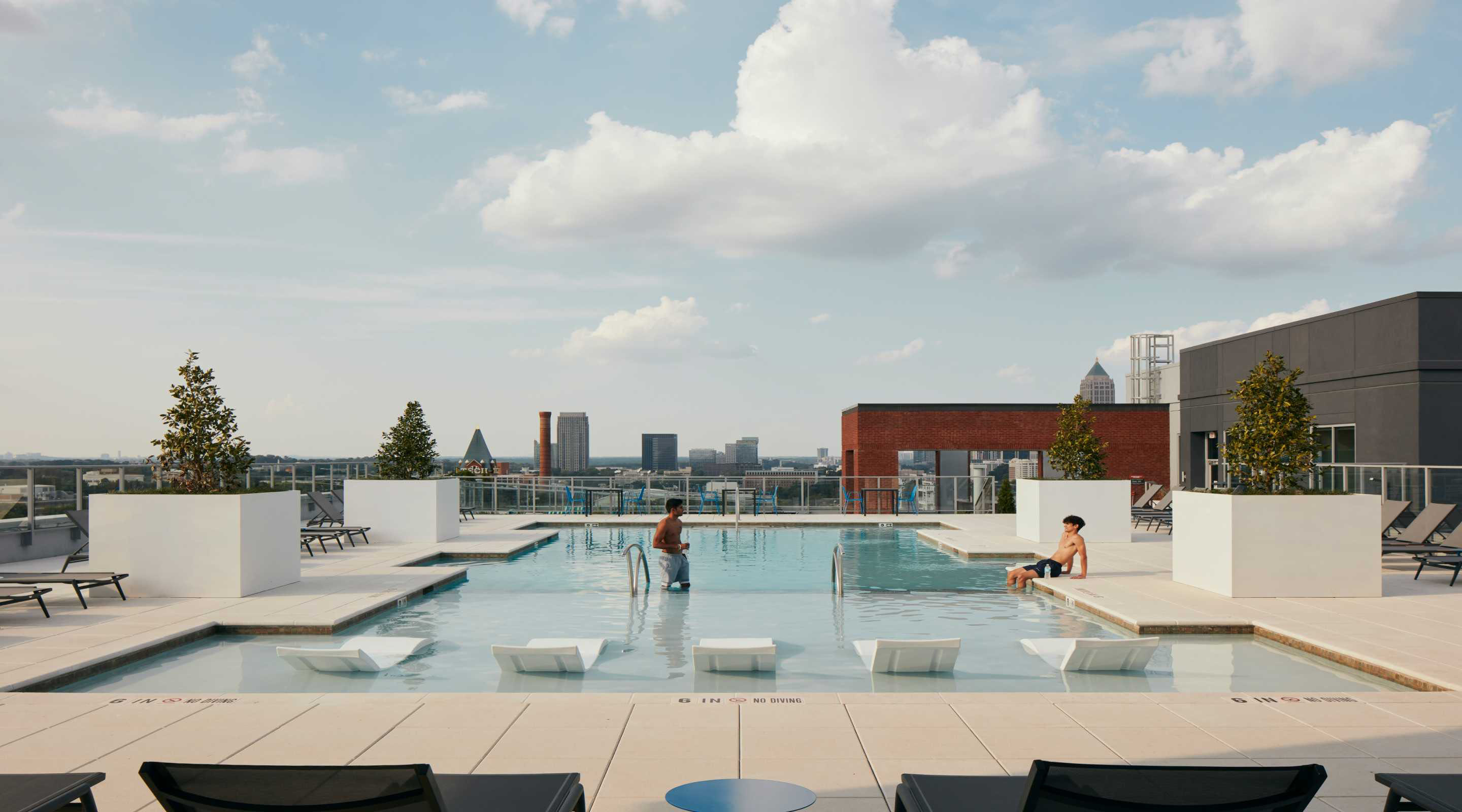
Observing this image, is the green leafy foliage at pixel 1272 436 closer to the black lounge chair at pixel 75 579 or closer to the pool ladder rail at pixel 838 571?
the pool ladder rail at pixel 838 571

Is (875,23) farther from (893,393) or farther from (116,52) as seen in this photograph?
(893,393)

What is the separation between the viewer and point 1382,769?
418 cm

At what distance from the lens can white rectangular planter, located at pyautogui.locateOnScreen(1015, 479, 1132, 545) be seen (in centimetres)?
1527

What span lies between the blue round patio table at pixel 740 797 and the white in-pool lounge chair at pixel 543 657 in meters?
3.29

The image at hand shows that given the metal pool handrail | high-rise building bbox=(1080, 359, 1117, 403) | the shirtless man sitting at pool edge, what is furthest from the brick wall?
high-rise building bbox=(1080, 359, 1117, 403)

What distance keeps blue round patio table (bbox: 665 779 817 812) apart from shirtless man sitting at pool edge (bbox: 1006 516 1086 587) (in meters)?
8.51

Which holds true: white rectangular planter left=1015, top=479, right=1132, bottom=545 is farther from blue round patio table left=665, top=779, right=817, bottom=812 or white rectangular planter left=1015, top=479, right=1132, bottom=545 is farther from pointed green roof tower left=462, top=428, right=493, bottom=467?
pointed green roof tower left=462, top=428, right=493, bottom=467

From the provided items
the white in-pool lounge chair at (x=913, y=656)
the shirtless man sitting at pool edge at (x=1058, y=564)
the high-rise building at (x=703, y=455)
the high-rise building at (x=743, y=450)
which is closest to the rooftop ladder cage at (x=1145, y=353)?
the shirtless man sitting at pool edge at (x=1058, y=564)

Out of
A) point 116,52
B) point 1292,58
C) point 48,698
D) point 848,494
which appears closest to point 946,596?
point 48,698

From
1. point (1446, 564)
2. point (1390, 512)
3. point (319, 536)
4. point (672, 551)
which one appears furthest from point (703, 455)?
point (1446, 564)

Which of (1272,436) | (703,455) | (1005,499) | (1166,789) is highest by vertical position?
(1272,436)

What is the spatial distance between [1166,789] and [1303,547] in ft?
28.9

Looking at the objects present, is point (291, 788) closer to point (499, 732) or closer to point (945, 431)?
point (499, 732)

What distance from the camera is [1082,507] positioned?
15469 millimetres
